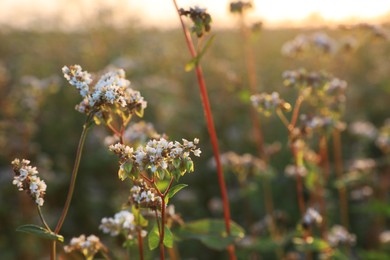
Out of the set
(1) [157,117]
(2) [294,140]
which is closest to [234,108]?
(1) [157,117]

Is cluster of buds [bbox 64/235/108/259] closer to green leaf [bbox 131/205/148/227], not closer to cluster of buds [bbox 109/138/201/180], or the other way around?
green leaf [bbox 131/205/148/227]

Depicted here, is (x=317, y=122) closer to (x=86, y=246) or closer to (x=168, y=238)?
(x=168, y=238)

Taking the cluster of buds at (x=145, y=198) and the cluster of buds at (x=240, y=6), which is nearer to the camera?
the cluster of buds at (x=145, y=198)

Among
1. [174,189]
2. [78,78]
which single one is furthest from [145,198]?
[78,78]

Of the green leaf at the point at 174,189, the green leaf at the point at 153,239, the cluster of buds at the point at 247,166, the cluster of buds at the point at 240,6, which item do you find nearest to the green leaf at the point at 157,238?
the green leaf at the point at 153,239

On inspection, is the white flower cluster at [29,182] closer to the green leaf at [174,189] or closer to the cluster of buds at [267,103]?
the green leaf at [174,189]

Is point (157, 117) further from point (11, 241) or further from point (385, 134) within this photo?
point (385, 134)
